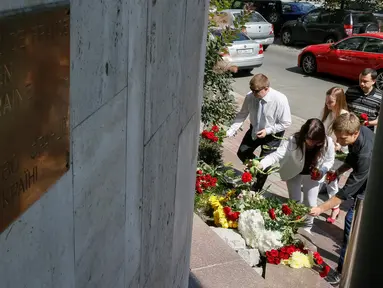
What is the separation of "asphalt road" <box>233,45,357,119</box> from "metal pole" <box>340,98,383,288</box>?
907cm

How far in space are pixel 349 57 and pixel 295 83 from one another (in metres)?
1.63

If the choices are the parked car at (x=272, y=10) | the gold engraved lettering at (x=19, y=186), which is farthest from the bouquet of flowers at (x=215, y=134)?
the parked car at (x=272, y=10)

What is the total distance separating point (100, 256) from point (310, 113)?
10.3 meters

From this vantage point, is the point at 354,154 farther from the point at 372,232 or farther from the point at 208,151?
the point at 372,232

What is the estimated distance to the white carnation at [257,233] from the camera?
520cm

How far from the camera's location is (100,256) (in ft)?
6.28

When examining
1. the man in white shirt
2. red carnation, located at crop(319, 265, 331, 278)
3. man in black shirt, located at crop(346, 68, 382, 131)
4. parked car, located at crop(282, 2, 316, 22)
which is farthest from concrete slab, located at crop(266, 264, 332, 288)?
parked car, located at crop(282, 2, 316, 22)

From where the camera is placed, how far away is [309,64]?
54.1 feet

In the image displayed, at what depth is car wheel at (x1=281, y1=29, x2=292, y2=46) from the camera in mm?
22109

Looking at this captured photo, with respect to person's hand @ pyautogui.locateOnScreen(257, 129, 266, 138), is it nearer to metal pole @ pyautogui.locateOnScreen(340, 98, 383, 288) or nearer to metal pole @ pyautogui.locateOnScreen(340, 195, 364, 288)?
metal pole @ pyautogui.locateOnScreen(340, 195, 364, 288)

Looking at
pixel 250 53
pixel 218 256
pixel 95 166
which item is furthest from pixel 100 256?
pixel 250 53

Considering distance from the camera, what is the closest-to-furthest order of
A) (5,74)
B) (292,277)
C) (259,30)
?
(5,74)
(292,277)
(259,30)

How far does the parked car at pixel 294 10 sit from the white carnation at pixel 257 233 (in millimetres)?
22093

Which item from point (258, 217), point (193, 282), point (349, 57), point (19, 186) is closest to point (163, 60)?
point (19, 186)
